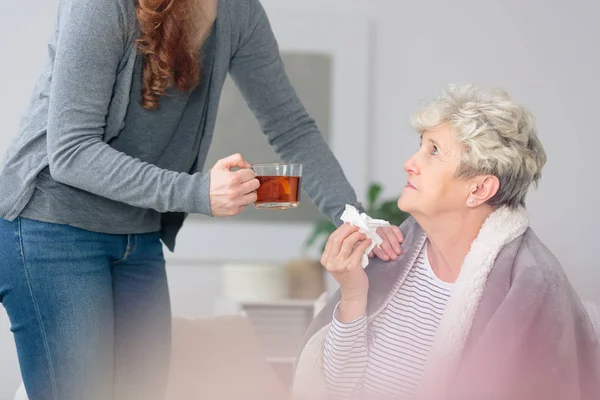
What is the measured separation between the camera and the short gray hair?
1.72 metres

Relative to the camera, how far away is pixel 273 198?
5.05 feet

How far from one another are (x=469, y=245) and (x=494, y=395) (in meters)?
0.38

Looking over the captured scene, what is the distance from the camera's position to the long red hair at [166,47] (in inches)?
60.2

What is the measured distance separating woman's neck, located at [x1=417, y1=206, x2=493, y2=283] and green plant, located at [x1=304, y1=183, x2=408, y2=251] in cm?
181

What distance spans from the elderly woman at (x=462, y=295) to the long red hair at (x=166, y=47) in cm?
47

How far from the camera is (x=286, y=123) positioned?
1.99m

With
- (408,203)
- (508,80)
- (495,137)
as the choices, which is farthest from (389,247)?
(508,80)

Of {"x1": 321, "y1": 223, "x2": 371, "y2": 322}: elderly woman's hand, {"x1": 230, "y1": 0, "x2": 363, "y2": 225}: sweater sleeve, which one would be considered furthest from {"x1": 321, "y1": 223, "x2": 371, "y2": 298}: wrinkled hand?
{"x1": 230, "y1": 0, "x2": 363, "y2": 225}: sweater sleeve

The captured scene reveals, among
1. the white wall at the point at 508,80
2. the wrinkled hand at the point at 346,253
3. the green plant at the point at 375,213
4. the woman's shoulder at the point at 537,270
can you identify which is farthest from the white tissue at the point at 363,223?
the white wall at the point at 508,80

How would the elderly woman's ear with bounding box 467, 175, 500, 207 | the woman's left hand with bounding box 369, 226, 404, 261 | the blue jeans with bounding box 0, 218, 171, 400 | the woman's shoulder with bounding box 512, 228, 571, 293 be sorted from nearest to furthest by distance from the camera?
the blue jeans with bounding box 0, 218, 171, 400 < the woman's shoulder with bounding box 512, 228, 571, 293 < the elderly woman's ear with bounding box 467, 175, 500, 207 < the woman's left hand with bounding box 369, 226, 404, 261

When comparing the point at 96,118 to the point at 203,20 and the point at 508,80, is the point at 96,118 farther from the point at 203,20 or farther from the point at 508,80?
the point at 508,80

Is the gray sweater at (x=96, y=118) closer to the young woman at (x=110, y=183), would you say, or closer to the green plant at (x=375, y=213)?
the young woman at (x=110, y=183)

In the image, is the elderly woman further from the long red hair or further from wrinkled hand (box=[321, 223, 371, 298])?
the long red hair

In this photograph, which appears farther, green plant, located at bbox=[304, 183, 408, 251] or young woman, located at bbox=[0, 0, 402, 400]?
green plant, located at bbox=[304, 183, 408, 251]
